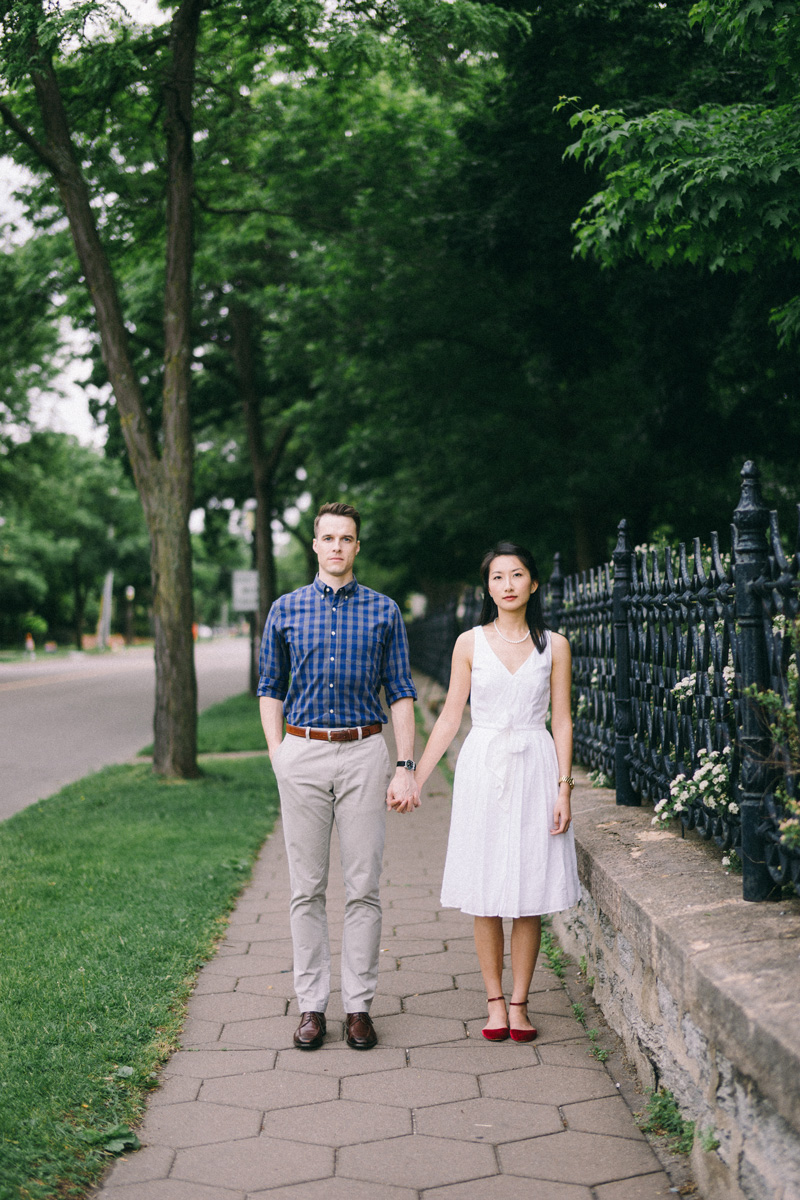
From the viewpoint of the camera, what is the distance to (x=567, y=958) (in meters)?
4.98

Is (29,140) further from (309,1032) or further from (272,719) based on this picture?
(309,1032)

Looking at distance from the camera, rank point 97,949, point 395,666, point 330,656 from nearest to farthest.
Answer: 1. point 330,656
2. point 395,666
3. point 97,949

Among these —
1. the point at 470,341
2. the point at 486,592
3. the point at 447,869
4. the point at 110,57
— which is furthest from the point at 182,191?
the point at 447,869

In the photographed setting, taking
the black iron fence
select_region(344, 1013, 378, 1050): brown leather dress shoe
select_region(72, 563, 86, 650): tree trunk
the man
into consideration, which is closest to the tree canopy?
the black iron fence

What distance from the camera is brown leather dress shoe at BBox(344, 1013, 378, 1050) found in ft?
12.7

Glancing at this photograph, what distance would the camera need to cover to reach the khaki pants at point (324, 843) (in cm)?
392

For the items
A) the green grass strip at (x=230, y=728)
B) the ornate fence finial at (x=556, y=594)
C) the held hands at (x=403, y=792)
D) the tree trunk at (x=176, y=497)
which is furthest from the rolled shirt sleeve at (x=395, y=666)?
the green grass strip at (x=230, y=728)

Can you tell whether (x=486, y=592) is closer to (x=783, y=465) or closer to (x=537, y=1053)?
(x=537, y=1053)

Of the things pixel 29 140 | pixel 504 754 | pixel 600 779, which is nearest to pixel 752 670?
pixel 504 754

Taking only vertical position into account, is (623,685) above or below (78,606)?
below

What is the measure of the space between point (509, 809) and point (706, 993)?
119 centimetres

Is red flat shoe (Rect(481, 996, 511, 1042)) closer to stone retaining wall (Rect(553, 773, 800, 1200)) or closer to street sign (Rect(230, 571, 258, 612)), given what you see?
stone retaining wall (Rect(553, 773, 800, 1200))

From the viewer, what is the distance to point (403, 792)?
3902mm

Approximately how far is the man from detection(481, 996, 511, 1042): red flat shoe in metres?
0.43
